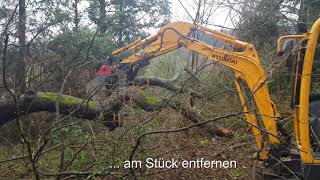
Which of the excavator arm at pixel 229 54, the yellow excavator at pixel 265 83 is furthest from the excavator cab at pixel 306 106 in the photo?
the excavator arm at pixel 229 54

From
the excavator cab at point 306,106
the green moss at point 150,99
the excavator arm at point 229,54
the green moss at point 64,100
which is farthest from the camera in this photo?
the green moss at point 64,100

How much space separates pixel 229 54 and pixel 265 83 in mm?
700

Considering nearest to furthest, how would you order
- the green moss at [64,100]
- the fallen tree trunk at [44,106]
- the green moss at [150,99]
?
1. the green moss at [150,99]
2. the fallen tree trunk at [44,106]
3. the green moss at [64,100]

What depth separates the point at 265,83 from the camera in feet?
16.3

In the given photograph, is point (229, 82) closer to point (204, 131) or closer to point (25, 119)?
point (204, 131)

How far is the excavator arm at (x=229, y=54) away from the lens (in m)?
5.19

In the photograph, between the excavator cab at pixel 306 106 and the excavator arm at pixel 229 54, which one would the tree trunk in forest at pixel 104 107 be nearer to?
the excavator arm at pixel 229 54

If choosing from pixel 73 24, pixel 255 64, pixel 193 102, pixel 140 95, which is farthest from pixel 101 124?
pixel 73 24

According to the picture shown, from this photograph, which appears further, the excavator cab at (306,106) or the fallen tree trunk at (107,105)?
the fallen tree trunk at (107,105)

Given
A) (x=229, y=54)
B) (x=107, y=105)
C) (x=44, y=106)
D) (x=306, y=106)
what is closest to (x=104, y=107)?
(x=107, y=105)

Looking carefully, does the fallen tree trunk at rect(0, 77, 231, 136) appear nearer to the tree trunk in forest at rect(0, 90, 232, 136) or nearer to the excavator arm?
the tree trunk in forest at rect(0, 90, 232, 136)

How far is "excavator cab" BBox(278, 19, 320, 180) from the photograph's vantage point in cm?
417

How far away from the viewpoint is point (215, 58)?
5590 millimetres

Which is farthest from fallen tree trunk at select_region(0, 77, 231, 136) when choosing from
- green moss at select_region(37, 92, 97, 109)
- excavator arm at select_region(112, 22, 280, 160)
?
excavator arm at select_region(112, 22, 280, 160)
